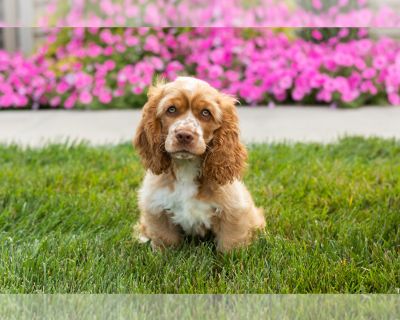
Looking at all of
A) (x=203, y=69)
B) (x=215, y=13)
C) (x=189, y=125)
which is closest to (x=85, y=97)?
(x=203, y=69)

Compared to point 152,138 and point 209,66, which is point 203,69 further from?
point 152,138

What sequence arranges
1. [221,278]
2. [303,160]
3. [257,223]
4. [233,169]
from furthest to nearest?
1. [303,160]
2. [257,223]
3. [233,169]
4. [221,278]

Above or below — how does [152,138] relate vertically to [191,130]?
below

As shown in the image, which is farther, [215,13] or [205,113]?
[205,113]

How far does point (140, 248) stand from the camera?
10.3ft

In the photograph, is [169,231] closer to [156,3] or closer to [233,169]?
[233,169]

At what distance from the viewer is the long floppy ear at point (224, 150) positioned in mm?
2926

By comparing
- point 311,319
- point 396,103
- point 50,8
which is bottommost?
point 396,103

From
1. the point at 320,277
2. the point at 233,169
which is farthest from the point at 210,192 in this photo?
the point at 320,277

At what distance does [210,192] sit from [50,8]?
1312 millimetres

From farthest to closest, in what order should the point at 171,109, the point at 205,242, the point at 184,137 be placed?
1. the point at 205,242
2. the point at 171,109
3. the point at 184,137

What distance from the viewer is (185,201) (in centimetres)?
302

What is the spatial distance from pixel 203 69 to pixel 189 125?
4.72 m

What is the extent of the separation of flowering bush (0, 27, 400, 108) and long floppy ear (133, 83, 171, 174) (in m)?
4.21
